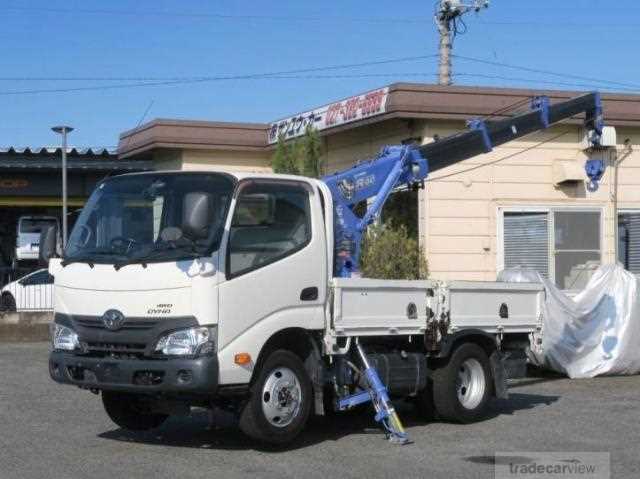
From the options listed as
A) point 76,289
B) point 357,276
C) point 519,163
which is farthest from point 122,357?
point 519,163

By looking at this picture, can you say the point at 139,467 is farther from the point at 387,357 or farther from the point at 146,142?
the point at 146,142

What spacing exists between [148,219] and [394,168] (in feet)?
11.3

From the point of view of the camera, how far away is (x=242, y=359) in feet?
31.5

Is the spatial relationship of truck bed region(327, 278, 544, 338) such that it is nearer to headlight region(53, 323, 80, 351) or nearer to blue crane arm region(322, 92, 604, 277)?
blue crane arm region(322, 92, 604, 277)

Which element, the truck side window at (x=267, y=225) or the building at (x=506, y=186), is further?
the building at (x=506, y=186)

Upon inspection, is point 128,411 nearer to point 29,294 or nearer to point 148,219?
point 148,219

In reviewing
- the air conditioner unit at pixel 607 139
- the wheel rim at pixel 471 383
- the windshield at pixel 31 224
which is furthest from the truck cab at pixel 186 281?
the windshield at pixel 31 224

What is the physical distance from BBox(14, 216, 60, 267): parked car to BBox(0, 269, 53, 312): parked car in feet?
32.8

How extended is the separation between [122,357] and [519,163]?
11.9 meters

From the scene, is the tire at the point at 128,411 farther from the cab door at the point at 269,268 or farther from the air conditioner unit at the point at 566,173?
the air conditioner unit at the point at 566,173

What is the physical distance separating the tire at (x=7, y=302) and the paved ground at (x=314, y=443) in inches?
498

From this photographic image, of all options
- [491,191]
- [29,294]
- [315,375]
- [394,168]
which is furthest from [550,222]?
[29,294]

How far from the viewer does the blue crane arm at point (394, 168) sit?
11.4 meters

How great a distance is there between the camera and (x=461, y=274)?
64.0 ft
